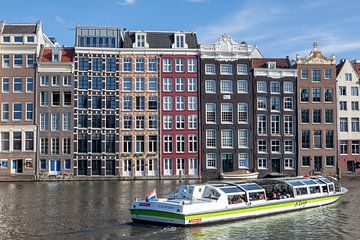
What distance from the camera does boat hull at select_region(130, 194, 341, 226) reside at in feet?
97.6

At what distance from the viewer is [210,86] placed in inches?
2977

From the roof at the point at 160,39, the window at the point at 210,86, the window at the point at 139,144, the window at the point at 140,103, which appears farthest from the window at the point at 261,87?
the window at the point at 139,144

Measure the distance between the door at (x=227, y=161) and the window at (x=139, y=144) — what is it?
11.9 metres

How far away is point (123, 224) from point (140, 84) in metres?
45.7

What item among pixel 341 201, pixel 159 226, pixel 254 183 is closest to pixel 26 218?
pixel 159 226

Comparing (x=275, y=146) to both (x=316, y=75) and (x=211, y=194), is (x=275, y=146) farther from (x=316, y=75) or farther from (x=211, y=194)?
(x=211, y=194)

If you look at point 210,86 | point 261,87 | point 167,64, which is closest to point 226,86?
point 210,86

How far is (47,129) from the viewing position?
72312mm

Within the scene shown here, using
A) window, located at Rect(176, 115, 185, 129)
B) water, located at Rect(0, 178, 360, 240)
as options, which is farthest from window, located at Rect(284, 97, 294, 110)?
water, located at Rect(0, 178, 360, 240)

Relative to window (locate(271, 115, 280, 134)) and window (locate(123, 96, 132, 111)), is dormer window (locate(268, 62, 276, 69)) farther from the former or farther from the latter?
window (locate(123, 96, 132, 111))

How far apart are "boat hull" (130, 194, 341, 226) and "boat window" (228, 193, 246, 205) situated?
53cm

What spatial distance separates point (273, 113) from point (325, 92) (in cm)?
923

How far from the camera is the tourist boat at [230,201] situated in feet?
98.2

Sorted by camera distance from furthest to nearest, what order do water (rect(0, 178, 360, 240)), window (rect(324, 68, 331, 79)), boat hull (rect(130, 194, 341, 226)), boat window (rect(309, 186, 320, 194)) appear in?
window (rect(324, 68, 331, 79)), boat window (rect(309, 186, 320, 194)), boat hull (rect(130, 194, 341, 226)), water (rect(0, 178, 360, 240))
